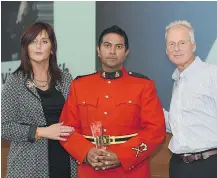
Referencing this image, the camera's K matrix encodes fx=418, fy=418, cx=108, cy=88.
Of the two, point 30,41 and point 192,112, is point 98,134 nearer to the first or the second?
point 192,112

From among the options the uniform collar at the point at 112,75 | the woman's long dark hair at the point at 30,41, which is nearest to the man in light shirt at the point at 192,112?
the uniform collar at the point at 112,75

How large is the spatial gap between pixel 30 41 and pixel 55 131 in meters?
0.56

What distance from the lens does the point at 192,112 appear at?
7.60 feet

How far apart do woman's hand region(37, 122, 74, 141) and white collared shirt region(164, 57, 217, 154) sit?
2.03 ft

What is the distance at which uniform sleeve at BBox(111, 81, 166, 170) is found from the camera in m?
2.35

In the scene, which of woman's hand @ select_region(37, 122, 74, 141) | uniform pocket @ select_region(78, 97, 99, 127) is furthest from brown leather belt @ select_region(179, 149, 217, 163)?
woman's hand @ select_region(37, 122, 74, 141)

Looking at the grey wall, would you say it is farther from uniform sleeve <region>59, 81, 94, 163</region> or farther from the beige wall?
uniform sleeve <region>59, 81, 94, 163</region>

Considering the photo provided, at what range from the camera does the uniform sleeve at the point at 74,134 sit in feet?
7.87

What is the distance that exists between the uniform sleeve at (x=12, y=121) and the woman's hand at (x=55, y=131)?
48 mm

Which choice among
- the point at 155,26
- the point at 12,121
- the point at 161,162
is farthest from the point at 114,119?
the point at 155,26

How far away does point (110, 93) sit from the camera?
2.47 m

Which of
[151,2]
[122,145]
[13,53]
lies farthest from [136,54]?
[122,145]

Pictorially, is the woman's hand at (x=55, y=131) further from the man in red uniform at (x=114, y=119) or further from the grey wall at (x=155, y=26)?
the grey wall at (x=155, y=26)

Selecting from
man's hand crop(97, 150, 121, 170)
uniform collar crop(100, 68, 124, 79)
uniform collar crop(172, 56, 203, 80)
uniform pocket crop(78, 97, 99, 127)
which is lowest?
man's hand crop(97, 150, 121, 170)
